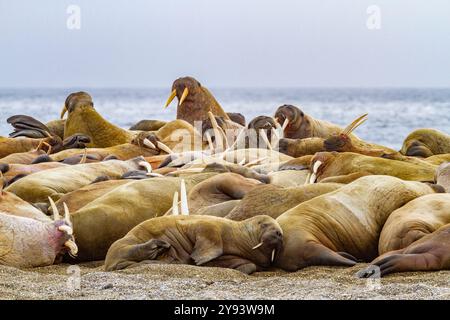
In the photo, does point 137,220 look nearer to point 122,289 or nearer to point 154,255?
point 154,255

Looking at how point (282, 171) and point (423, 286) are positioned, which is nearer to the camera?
point (423, 286)

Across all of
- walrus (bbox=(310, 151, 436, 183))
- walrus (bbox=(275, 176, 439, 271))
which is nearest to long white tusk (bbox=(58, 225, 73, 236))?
walrus (bbox=(275, 176, 439, 271))

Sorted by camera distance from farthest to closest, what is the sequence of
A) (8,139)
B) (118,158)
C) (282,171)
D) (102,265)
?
(8,139)
(118,158)
(282,171)
(102,265)

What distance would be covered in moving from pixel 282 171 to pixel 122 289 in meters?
3.55

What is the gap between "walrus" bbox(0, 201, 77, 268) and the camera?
6.85 meters

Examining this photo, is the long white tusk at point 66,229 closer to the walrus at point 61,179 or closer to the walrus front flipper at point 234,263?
the walrus front flipper at point 234,263

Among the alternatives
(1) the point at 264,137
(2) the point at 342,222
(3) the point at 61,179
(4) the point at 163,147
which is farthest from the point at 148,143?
(2) the point at 342,222

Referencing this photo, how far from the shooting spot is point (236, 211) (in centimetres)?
727

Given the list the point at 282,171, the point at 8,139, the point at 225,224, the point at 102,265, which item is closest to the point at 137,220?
the point at 102,265

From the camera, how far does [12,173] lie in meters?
9.97

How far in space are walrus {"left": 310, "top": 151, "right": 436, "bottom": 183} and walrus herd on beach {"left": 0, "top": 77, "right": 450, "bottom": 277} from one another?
0.5 inches

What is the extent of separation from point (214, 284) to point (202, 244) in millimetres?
661

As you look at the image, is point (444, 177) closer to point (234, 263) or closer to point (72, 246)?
point (234, 263)

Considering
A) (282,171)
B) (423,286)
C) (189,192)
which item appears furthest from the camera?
(282,171)
